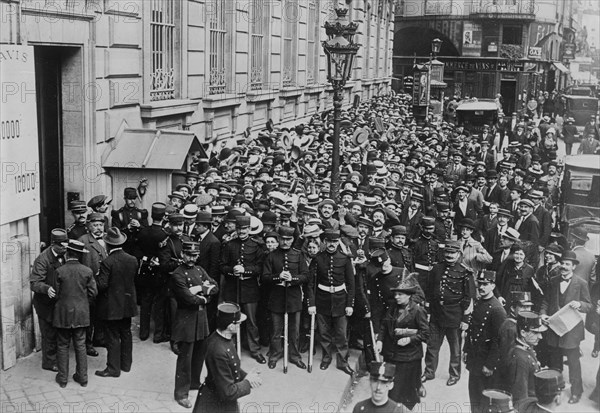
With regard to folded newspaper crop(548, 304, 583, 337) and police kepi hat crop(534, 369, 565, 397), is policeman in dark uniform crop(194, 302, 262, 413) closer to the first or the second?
police kepi hat crop(534, 369, 565, 397)

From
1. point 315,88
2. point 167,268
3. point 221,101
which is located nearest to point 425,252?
Answer: point 167,268

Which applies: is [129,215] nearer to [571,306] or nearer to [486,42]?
[571,306]

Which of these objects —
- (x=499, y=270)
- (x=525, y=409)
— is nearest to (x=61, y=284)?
(x=525, y=409)

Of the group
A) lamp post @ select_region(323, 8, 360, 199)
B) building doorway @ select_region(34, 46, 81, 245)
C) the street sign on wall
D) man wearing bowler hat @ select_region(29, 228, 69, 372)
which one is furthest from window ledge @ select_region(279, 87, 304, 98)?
man wearing bowler hat @ select_region(29, 228, 69, 372)

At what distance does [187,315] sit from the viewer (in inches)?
336

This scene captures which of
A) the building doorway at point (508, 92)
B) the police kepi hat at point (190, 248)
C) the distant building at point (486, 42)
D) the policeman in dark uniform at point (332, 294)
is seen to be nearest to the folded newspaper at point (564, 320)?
the policeman in dark uniform at point (332, 294)

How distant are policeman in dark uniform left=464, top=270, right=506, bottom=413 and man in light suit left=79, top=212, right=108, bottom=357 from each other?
14.9 ft

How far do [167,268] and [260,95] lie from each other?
38.7 feet

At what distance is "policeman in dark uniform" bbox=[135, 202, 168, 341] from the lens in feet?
33.2

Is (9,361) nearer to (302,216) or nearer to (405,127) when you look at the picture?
(302,216)

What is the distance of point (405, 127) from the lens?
2616 cm

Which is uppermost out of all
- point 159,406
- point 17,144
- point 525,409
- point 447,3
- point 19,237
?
point 447,3

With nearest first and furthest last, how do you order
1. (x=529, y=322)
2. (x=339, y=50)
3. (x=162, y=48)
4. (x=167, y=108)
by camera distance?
1. (x=529, y=322)
2. (x=339, y=50)
3. (x=167, y=108)
4. (x=162, y=48)

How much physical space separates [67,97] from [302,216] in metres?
4.16
